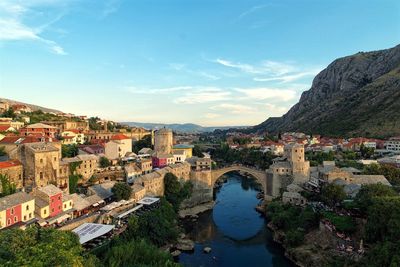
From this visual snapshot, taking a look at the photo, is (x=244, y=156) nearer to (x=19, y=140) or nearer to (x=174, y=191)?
(x=174, y=191)

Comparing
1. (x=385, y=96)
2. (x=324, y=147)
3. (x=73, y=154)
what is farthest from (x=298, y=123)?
(x=73, y=154)

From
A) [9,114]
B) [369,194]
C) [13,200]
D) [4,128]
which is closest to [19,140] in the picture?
[4,128]

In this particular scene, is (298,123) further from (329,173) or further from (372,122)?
(329,173)

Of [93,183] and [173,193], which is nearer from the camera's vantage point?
[93,183]

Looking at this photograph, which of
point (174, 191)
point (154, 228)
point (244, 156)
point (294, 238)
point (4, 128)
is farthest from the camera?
point (244, 156)

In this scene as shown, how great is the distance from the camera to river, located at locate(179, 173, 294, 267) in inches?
1019

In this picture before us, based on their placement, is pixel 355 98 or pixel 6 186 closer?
pixel 6 186

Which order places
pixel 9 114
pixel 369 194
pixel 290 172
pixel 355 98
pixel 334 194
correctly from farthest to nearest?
pixel 355 98 < pixel 9 114 < pixel 290 172 < pixel 334 194 < pixel 369 194

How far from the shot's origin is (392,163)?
140 ft

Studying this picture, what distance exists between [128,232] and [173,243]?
483 centimetres

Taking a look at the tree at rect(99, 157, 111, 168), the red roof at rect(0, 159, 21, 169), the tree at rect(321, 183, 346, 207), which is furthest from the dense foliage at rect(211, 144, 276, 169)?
the red roof at rect(0, 159, 21, 169)

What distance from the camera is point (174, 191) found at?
37.1 m

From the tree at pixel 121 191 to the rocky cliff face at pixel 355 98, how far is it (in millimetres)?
57626

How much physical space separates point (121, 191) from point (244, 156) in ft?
128
